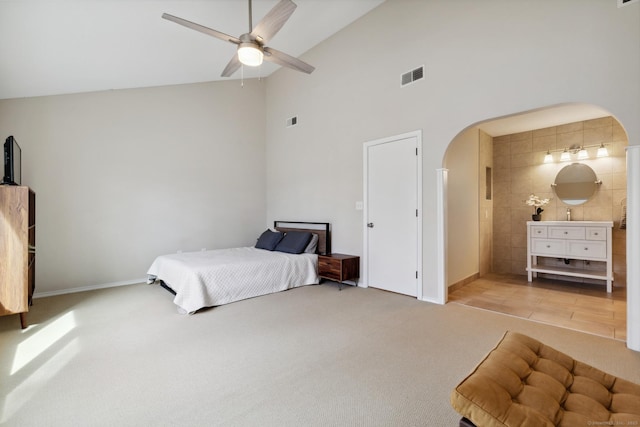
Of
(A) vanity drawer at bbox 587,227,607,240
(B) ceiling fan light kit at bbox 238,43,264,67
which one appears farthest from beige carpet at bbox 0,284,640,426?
(B) ceiling fan light kit at bbox 238,43,264,67

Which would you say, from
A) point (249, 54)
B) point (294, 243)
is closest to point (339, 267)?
point (294, 243)

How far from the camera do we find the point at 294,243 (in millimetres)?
4945

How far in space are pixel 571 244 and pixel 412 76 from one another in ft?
11.6

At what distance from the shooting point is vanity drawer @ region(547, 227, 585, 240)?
446 cm

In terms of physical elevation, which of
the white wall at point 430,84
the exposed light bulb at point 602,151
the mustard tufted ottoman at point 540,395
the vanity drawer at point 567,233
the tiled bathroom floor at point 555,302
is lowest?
the tiled bathroom floor at point 555,302

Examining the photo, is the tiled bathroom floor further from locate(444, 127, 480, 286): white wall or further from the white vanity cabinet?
locate(444, 127, 480, 286): white wall

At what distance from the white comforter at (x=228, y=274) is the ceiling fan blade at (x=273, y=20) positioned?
265cm

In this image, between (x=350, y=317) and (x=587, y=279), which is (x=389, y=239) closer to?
(x=350, y=317)

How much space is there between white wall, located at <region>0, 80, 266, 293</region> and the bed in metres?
0.81

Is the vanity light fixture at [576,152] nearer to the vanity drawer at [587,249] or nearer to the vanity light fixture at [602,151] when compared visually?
the vanity light fixture at [602,151]

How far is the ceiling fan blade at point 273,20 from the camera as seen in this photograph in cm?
249

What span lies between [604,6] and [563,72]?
56 cm

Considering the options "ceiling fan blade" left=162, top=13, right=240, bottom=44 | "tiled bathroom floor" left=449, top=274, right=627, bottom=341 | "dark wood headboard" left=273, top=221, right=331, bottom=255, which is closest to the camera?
"ceiling fan blade" left=162, top=13, right=240, bottom=44

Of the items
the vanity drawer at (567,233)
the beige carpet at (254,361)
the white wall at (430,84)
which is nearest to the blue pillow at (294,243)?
the white wall at (430,84)
